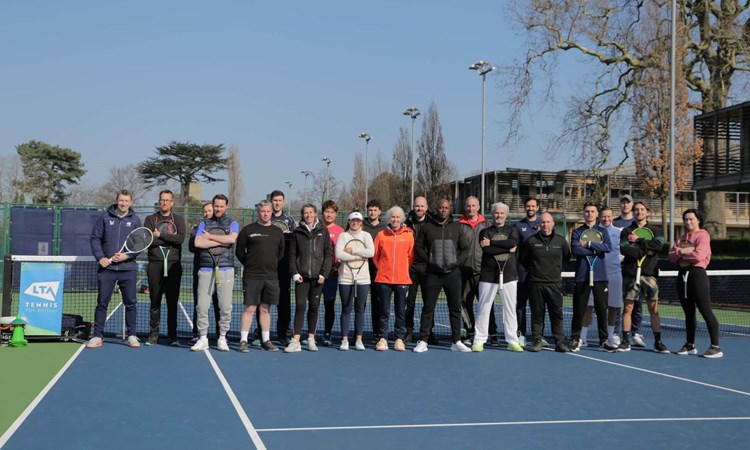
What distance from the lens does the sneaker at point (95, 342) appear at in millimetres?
10586

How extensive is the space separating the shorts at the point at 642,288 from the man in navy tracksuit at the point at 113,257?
22.3 ft

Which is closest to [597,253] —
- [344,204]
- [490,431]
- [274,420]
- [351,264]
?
[351,264]

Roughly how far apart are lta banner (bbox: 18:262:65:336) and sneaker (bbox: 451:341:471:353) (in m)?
5.56

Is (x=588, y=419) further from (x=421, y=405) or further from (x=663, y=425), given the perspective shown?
(x=421, y=405)

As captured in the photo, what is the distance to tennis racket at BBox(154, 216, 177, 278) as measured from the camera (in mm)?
10688

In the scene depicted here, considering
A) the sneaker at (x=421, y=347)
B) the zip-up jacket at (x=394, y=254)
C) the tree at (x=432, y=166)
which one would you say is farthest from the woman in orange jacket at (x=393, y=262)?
the tree at (x=432, y=166)

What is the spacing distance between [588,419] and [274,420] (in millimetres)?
2591

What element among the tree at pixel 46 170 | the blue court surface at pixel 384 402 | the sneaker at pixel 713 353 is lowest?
the blue court surface at pixel 384 402

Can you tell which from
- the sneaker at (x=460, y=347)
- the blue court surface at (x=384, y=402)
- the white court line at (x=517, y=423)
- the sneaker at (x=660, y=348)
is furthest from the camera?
the sneaker at (x=660, y=348)

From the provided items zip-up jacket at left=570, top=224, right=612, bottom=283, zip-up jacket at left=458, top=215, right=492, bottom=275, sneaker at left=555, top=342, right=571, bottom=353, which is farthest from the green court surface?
zip-up jacket at left=570, top=224, right=612, bottom=283

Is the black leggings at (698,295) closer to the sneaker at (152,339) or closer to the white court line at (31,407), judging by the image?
the sneaker at (152,339)

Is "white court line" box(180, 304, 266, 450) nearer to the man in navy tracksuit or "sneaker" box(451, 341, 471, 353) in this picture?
the man in navy tracksuit

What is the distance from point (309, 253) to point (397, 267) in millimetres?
1203

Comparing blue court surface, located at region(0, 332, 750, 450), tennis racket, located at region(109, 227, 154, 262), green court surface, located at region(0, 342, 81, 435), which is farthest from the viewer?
tennis racket, located at region(109, 227, 154, 262)
